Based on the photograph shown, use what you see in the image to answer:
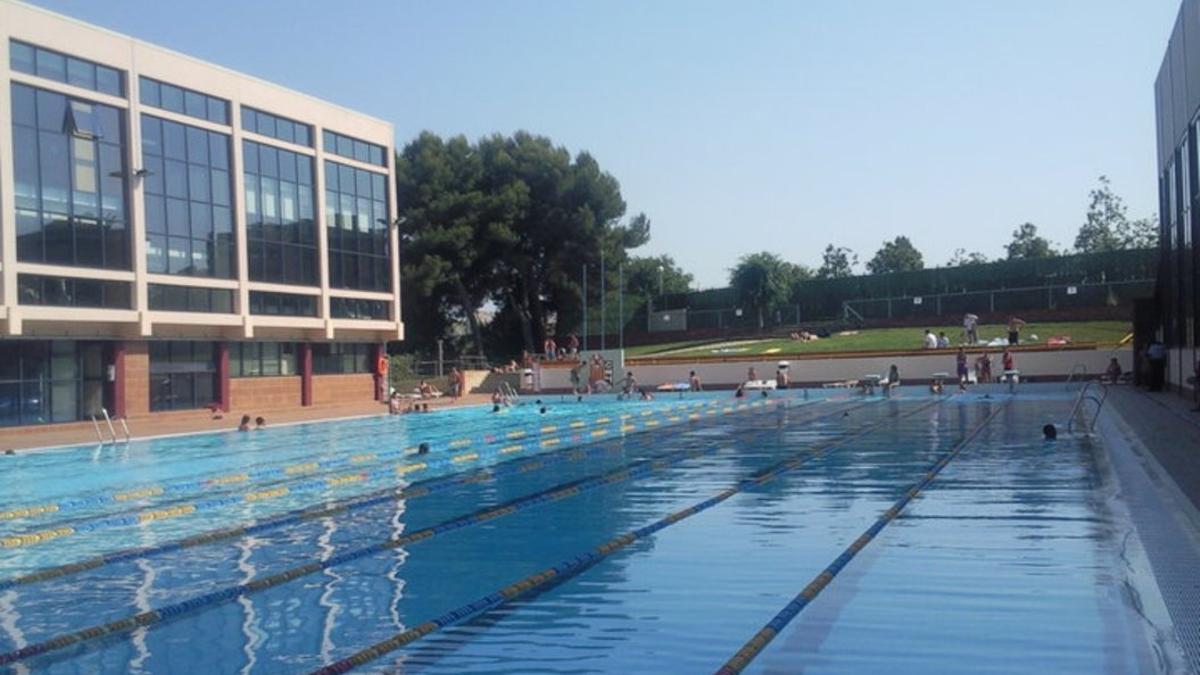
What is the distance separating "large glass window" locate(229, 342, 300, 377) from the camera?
33.9m

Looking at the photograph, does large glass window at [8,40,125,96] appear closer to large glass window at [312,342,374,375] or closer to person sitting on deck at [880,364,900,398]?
large glass window at [312,342,374,375]

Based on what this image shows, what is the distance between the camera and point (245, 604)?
22.7 feet

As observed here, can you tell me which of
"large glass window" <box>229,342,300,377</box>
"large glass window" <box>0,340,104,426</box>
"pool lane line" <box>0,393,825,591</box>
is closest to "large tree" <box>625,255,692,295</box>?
"large glass window" <box>229,342,300,377</box>

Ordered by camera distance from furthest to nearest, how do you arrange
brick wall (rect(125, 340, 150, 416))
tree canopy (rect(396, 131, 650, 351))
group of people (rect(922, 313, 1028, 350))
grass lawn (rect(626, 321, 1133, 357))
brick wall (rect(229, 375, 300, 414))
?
tree canopy (rect(396, 131, 650, 351)), grass lawn (rect(626, 321, 1133, 357)), group of people (rect(922, 313, 1028, 350)), brick wall (rect(229, 375, 300, 414)), brick wall (rect(125, 340, 150, 416))

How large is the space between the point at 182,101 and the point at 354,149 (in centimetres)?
795

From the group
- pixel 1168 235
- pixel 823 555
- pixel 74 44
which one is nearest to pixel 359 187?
pixel 74 44

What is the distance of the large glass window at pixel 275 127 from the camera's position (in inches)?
1328

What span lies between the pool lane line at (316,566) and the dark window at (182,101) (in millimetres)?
20987

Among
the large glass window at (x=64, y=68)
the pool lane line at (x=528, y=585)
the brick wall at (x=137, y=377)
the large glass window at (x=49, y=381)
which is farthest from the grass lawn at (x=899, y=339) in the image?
the pool lane line at (x=528, y=585)

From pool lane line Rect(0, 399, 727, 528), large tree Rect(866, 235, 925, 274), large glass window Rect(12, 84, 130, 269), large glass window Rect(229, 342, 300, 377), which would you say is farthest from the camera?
large tree Rect(866, 235, 925, 274)

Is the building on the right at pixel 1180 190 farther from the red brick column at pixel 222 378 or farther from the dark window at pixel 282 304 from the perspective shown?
the red brick column at pixel 222 378

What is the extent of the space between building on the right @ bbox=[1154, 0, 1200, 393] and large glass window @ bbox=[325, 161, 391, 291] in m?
23.8

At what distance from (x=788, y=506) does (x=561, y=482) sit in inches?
129

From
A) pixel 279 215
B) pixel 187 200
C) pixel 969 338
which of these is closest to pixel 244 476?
pixel 187 200
